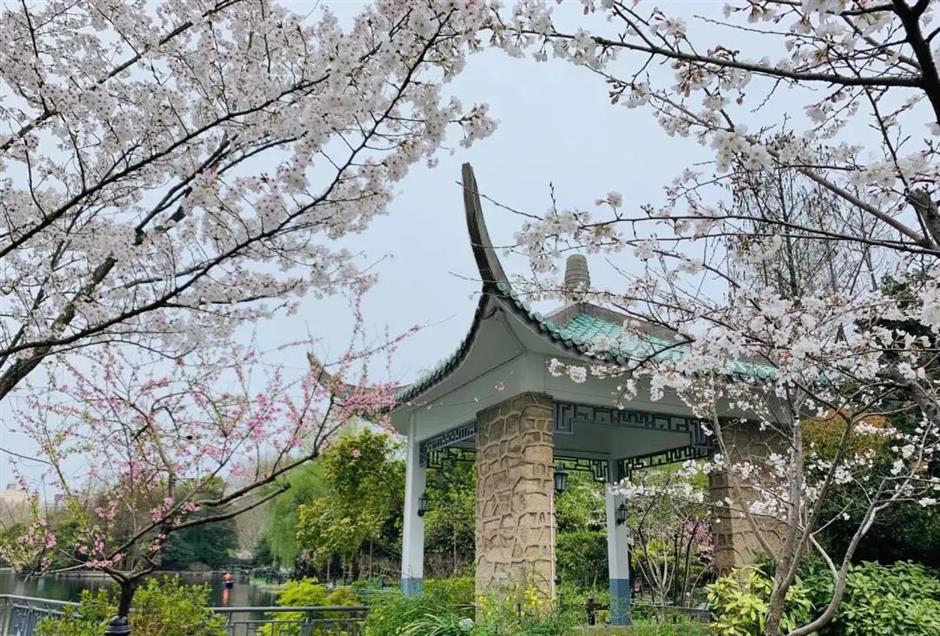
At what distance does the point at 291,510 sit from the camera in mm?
15695

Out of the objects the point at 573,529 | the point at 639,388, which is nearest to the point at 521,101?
the point at 639,388

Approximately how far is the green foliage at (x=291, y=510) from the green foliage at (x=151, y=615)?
9730 millimetres

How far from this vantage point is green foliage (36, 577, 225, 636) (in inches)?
162

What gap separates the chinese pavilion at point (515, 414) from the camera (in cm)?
438

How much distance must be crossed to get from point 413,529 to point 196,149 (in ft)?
15.2

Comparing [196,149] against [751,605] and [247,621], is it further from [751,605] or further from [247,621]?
[247,621]

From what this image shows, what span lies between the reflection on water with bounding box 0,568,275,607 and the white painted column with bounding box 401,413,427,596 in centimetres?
828

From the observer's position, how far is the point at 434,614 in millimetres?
4594

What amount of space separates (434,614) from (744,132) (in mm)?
4004

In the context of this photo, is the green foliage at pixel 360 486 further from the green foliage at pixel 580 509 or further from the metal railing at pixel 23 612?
the metal railing at pixel 23 612

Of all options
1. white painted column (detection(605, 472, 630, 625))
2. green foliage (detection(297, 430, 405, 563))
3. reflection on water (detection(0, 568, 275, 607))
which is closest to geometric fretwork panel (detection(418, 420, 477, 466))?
white painted column (detection(605, 472, 630, 625))

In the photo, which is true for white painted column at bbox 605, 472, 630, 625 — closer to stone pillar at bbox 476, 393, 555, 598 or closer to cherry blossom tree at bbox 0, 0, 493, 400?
stone pillar at bbox 476, 393, 555, 598

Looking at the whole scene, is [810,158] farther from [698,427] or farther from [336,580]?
[336,580]

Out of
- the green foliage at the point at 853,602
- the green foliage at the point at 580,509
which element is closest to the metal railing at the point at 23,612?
the green foliage at the point at 853,602
